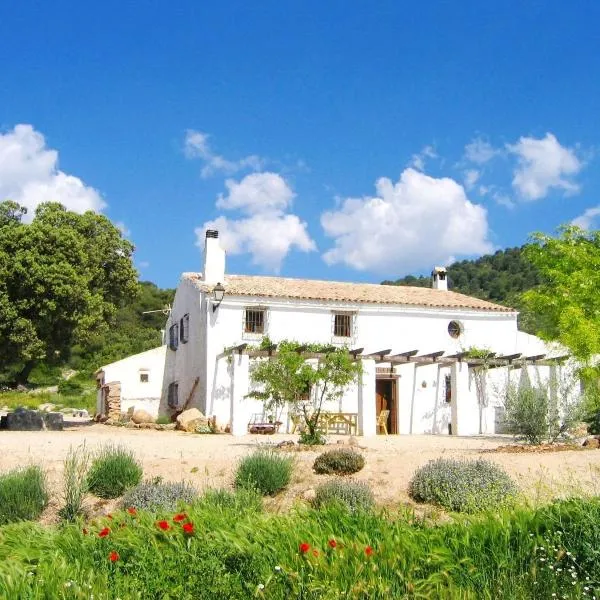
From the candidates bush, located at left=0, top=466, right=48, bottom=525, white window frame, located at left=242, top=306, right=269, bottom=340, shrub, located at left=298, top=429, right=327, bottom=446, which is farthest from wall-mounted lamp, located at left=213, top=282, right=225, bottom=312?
bush, located at left=0, top=466, right=48, bottom=525

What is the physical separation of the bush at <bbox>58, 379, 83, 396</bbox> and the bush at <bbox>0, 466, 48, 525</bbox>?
35.1m

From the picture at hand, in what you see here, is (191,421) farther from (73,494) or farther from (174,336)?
(73,494)

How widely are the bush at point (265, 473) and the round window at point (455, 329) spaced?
1744 centimetres

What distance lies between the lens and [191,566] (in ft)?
17.2

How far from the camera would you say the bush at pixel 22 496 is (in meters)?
10.6

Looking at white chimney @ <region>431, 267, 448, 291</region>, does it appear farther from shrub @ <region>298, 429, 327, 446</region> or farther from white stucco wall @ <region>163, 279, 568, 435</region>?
shrub @ <region>298, 429, 327, 446</region>

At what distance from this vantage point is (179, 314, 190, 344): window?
29266 mm

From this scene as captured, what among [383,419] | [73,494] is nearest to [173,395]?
[383,419]

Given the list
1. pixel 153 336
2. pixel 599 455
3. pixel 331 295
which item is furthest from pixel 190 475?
pixel 153 336

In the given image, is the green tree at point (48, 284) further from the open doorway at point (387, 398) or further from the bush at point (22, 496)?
the bush at point (22, 496)

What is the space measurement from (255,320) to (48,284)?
7.12 metres

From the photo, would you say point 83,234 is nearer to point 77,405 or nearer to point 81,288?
point 81,288

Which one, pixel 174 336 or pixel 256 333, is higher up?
pixel 174 336

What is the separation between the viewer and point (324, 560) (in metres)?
5.16
